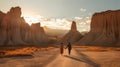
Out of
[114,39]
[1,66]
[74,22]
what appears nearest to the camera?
[1,66]

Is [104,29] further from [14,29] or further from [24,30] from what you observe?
[14,29]

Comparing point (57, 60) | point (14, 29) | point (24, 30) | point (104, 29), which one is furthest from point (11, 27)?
point (57, 60)

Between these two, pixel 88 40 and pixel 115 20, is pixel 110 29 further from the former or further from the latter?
pixel 88 40

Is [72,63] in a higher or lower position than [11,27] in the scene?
lower

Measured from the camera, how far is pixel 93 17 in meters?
132

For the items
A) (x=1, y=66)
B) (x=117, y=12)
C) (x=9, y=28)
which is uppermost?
(x=117, y=12)

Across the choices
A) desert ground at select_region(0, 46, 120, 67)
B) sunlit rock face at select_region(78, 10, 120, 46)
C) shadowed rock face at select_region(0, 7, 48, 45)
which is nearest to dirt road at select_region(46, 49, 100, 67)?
desert ground at select_region(0, 46, 120, 67)

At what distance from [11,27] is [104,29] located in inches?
1908

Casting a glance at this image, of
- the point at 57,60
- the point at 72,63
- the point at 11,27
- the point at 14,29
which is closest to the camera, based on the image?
the point at 72,63

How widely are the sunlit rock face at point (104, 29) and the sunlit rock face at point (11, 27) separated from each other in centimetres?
3623

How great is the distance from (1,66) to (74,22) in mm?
152406

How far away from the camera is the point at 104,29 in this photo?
123m

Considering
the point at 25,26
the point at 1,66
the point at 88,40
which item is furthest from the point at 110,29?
the point at 1,66

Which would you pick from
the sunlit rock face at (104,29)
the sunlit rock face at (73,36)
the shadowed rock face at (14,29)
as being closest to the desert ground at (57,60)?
the sunlit rock face at (104,29)
